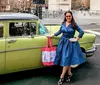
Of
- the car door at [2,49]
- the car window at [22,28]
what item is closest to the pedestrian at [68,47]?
the car window at [22,28]

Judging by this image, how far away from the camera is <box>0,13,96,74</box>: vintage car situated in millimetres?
5461

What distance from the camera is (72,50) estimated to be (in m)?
5.59

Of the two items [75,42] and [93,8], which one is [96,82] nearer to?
[75,42]

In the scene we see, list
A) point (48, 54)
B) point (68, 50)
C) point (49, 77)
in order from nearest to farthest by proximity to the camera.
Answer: point (68, 50) → point (48, 54) → point (49, 77)

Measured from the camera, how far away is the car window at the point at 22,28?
221 inches

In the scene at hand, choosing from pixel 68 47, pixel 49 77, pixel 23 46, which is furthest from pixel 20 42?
pixel 49 77

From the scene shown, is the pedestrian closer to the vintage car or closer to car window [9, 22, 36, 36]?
the vintage car

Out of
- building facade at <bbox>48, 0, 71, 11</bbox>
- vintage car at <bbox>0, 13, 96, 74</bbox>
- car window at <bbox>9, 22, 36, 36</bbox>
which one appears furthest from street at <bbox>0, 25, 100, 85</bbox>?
building facade at <bbox>48, 0, 71, 11</bbox>

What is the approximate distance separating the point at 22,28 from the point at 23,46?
436 mm

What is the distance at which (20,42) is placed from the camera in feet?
18.3

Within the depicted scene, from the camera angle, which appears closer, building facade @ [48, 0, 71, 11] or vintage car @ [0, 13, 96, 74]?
vintage car @ [0, 13, 96, 74]

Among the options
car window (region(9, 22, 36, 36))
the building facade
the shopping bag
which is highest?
the building facade

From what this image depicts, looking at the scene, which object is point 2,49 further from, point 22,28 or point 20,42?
point 22,28

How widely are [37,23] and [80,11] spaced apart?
25311 millimetres
